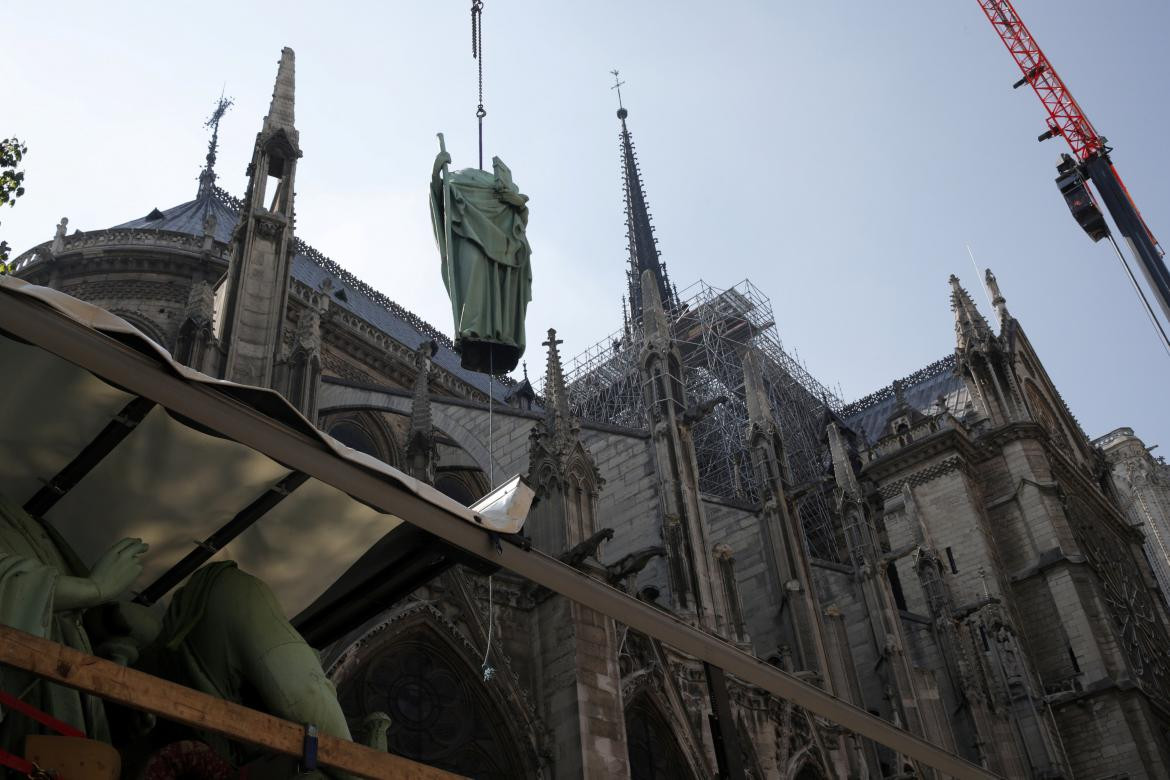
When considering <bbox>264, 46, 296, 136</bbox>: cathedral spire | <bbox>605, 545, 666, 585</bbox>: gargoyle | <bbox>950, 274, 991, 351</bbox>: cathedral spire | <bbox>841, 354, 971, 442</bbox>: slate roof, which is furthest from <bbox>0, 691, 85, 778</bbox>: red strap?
<bbox>841, 354, 971, 442</bbox>: slate roof

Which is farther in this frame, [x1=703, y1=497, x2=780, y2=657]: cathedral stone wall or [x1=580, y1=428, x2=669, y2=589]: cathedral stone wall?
[x1=703, y1=497, x2=780, y2=657]: cathedral stone wall

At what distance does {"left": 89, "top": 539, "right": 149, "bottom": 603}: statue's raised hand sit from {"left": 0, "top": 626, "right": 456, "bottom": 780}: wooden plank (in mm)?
493

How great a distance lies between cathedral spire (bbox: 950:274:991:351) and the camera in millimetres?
35781

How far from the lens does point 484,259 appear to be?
9750 mm

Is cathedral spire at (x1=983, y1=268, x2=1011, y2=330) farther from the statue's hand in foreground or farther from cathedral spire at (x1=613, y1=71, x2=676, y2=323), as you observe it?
the statue's hand in foreground

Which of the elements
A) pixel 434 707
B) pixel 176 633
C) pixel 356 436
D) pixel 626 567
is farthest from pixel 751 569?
pixel 176 633

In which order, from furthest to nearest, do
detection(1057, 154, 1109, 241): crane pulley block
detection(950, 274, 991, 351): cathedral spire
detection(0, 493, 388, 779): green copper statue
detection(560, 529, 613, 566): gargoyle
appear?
detection(950, 274, 991, 351): cathedral spire
detection(1057, 154, 1109, 241): crane pulley block
detection(560, 529, 613, 566): gargoyle
detection(0, 493, 388, 779): green copper statue

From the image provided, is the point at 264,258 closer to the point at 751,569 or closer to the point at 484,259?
the point at 484,259

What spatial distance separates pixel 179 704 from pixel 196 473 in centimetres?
143

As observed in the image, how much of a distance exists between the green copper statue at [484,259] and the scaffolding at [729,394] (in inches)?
817

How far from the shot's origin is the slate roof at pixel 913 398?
4194cm

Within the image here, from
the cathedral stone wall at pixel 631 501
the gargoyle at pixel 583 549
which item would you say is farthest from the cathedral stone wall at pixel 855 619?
the gargoyle at pixel 583 549

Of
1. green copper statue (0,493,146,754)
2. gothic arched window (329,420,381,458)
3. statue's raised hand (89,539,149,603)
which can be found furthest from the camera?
gothic arched window (329,420,381,458)

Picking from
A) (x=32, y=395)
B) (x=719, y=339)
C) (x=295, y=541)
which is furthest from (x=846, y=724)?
(x=719, y=339)
